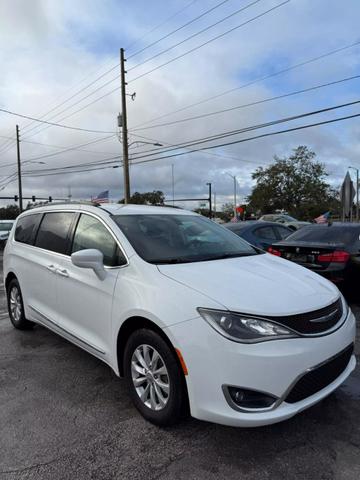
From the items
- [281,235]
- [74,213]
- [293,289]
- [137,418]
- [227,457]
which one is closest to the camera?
[227,457]

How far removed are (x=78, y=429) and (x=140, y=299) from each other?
1082 mm

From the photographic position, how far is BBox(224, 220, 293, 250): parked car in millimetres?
9203

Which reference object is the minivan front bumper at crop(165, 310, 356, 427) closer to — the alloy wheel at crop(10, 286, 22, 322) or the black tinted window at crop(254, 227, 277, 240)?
the alloy wheel at crop(10, 286, 22, 322)

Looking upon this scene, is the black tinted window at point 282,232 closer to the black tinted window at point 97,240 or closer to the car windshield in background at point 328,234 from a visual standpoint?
the car windshield in background at point 328,234

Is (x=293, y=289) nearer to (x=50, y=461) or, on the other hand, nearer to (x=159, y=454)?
(x=159, y=454)

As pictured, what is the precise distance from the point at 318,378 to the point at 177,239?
1778mm

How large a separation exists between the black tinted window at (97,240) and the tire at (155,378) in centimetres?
73

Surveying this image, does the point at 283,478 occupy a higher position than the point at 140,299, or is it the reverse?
the point at 140,299

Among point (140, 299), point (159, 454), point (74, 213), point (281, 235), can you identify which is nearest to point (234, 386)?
point (159, 454)

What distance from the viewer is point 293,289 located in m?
3.02

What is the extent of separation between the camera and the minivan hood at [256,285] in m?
2.73

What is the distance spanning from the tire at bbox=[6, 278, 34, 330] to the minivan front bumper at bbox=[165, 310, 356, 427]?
331 centimetres

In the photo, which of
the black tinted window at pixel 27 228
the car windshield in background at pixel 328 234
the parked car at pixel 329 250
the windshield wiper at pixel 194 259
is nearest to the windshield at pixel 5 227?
the black tinted window at pixel 27 228

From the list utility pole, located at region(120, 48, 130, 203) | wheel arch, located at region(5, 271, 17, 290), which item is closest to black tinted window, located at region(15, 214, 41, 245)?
wheel arch, located at region(5, 271, 17, 290)
